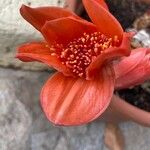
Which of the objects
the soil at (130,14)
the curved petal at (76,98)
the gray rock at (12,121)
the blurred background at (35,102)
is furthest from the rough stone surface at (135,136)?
the curved petal at (76,98)

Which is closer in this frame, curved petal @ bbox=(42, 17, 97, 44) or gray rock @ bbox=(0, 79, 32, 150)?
curved petal @ bbox=(42, 17, 97, 44)

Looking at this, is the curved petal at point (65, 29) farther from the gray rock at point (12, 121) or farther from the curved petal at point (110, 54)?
the gray rock at point (12, 121)

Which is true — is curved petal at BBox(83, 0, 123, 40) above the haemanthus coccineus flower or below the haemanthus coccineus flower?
above

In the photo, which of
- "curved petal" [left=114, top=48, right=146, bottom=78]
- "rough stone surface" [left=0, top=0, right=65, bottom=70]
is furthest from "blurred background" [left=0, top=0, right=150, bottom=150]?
"curved petal" [left=114, top=48, right=146, bottom=78]

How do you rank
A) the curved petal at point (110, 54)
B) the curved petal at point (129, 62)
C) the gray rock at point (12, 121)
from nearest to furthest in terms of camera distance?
the curved petal at point (110, 54), the curved petal at point (129, 62), the gray rock at point (12, 121)

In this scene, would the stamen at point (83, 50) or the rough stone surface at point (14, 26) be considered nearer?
the stamen at point (83, 50)

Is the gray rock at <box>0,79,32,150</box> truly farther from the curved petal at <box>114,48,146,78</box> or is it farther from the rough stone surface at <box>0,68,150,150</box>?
the curved petal at <box>114,48,146,78</box>

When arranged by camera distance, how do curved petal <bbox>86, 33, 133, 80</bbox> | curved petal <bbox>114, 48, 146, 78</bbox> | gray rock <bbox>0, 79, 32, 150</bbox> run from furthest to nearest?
gray rock <bbox>0, 79, 32, 150</bbox>
curved petal <bbox>114, 48, 146, 78</bbox>
curved petal <bbox>86, 33, 133, 80</bbox>

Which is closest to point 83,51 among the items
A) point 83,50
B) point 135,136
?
point 83,50
